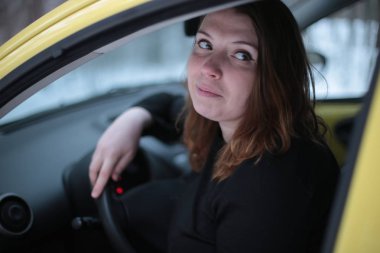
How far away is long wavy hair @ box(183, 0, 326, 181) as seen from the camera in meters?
1.38

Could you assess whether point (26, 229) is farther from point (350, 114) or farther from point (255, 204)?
point (350, 114)

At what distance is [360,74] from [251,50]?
3.52 metres

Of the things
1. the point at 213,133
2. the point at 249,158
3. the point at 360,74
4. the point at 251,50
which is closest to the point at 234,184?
the point at 249,158

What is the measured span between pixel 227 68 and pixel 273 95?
0.16 m

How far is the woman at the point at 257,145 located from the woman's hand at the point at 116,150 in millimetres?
353

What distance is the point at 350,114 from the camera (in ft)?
8.75

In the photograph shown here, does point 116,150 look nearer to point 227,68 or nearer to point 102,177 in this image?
point 102,177

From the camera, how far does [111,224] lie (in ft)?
5.69

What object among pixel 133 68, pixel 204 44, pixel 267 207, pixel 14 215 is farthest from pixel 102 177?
pixel 133 68

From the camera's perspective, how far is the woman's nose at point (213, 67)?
4.58 ft

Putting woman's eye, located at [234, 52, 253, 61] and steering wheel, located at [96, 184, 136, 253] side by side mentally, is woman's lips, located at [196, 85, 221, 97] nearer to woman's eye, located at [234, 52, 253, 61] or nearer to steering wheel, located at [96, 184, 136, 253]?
woman's eye, located at [234, 52, 253, 61]

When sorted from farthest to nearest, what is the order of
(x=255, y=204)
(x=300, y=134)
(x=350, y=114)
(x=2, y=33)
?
(x=350, y=114) → (x=300, y=134) → (x=2, y=33) → (x=255, y=204)

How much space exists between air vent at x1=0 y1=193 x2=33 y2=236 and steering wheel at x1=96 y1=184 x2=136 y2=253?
254mm

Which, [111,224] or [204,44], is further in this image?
[111,224]
